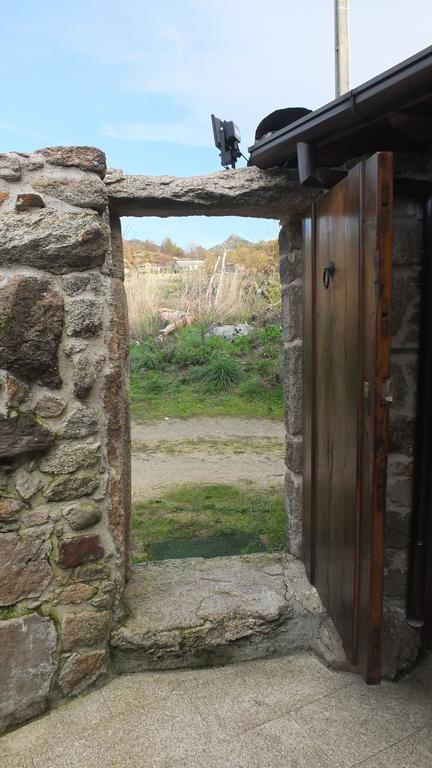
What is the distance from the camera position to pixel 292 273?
102 inches

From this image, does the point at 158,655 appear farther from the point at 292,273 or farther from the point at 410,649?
the point at 292,273

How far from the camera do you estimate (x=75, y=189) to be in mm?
2004

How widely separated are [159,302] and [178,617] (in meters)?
9.77

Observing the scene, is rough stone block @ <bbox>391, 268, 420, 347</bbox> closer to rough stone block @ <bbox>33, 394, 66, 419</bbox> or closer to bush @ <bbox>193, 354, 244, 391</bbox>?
rough stone block @ <bbox>33, 394, 66, 419</bbox>

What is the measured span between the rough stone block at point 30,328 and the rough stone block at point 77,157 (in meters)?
0.48

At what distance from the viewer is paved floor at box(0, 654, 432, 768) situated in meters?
1.80

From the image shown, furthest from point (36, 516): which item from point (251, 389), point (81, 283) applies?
point (251, 389)

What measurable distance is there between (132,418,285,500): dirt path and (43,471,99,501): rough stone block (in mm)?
2263

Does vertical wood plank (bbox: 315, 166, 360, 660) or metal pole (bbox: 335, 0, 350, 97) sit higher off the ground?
metal pole (bbox: 335, 0, 350, 97)

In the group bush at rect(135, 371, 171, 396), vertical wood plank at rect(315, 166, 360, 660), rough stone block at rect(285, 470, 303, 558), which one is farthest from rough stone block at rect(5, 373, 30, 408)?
bush at rect(135, 371, 171, 396)

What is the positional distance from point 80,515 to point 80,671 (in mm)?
651

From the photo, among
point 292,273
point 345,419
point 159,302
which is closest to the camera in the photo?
point 345,419

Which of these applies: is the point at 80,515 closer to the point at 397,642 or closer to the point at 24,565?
the point at 24,565

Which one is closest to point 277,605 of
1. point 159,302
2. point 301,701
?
point 301,701
